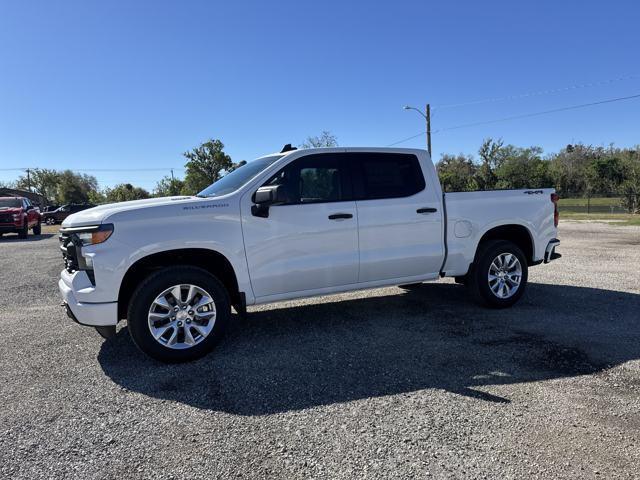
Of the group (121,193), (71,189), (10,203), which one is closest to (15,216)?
(10,203)

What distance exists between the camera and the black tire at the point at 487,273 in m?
5.39

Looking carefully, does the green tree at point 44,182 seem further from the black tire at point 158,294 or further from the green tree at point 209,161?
the black tire at point 158,294

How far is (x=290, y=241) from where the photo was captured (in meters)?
4.38

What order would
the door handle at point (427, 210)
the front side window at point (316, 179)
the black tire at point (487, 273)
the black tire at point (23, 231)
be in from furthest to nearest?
the black tire at point (23, 231) → the black tire at point (487, 273) → the door handle at point (427, 210) → the front side window at point (316, 179)

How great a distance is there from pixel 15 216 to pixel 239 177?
19.2m

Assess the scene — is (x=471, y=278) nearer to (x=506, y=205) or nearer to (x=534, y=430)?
(x=506, y=205)

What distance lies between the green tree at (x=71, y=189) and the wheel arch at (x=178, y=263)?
9801 cm

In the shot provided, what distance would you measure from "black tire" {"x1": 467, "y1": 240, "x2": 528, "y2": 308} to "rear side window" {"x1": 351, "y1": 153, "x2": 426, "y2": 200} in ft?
4.00

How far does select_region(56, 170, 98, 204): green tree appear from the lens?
8925cm

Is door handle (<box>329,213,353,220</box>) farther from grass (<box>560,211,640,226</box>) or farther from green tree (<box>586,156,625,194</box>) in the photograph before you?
green tree (<box>586,156,625,194</box>)

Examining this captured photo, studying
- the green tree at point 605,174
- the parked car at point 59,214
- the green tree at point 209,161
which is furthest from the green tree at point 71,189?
the green tree at point 605,174

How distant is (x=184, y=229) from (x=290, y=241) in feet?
3.41

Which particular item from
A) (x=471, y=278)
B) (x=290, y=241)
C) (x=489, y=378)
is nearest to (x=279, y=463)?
(x=489, y=378)

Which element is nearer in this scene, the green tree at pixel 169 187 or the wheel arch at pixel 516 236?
the wheel arch at pixel 516 236
